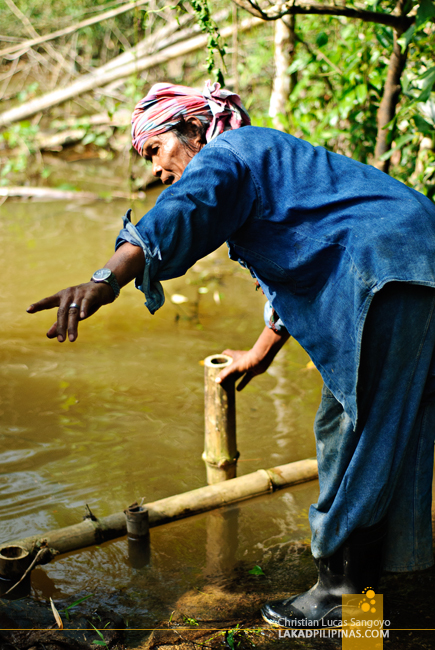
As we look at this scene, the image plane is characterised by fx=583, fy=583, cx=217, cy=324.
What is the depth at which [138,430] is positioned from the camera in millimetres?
3441

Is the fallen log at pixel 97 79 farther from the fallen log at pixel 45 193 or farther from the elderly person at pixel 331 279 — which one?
the elderly person at pixel 331 279

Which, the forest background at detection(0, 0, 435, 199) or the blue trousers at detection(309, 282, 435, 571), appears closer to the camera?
the blue trousers at detection(309, 282, 435, 571)

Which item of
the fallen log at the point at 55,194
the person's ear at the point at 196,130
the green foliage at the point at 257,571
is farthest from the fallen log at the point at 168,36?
the green foliage at the point at 257,571

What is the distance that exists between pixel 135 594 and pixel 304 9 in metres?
2.75

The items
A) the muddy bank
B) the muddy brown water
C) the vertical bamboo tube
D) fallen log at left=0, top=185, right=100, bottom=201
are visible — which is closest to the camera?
the muddy bank

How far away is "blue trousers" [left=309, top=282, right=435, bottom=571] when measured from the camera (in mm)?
1579

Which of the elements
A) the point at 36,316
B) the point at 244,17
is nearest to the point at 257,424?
the point at 36,316

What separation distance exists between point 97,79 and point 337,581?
7.80 m

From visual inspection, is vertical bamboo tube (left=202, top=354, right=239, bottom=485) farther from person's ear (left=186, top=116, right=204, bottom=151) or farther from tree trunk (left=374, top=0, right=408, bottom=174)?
tree trunk (left=374, top=0, right=408, bottom=174)

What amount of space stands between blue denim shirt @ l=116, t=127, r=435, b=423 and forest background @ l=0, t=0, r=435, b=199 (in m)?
1.29

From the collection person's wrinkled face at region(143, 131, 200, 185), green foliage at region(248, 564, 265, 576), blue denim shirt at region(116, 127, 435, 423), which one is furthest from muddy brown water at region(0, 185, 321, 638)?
person's wrinkled face at region(143, 131, 200, 185)

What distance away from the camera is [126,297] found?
5.36m

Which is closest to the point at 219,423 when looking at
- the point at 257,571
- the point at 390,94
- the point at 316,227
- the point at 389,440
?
the point at 257,571

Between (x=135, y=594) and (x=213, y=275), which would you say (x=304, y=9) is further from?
(x=213, y=275)
